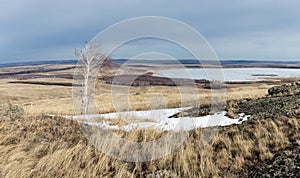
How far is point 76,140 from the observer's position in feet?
27.0

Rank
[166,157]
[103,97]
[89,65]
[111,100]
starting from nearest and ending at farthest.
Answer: [166,157], [89,65], [111,100], [103,97]

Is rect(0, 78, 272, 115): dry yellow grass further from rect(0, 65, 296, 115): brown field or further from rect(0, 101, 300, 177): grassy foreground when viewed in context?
rect(0, 101, 300, 177): grassy foreground

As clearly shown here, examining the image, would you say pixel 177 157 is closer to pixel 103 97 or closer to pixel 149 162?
pixel 149 162

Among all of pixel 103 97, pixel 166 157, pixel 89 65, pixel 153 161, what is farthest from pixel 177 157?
pixel 103 97

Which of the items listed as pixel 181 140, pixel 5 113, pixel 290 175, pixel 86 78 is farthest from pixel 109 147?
pixel 86 78

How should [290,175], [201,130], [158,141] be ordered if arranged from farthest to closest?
[201,130]
[158,141]
[290,175]

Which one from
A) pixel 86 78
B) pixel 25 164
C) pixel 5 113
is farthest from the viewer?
pixel 86 78

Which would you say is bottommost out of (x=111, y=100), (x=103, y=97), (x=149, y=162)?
(x=103, y=97)

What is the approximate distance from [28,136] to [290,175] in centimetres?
631

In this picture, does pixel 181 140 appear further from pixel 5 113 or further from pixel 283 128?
pixel 5 113

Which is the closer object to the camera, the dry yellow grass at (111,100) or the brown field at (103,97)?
the dry yellow grass at (111,100)

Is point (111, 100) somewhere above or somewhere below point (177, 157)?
below

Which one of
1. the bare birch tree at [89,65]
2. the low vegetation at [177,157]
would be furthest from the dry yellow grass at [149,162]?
the bare birch tree at [89,65]

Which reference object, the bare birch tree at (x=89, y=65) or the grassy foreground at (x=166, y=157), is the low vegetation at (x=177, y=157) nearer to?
the grassy foreground at (x=166, y=157)
